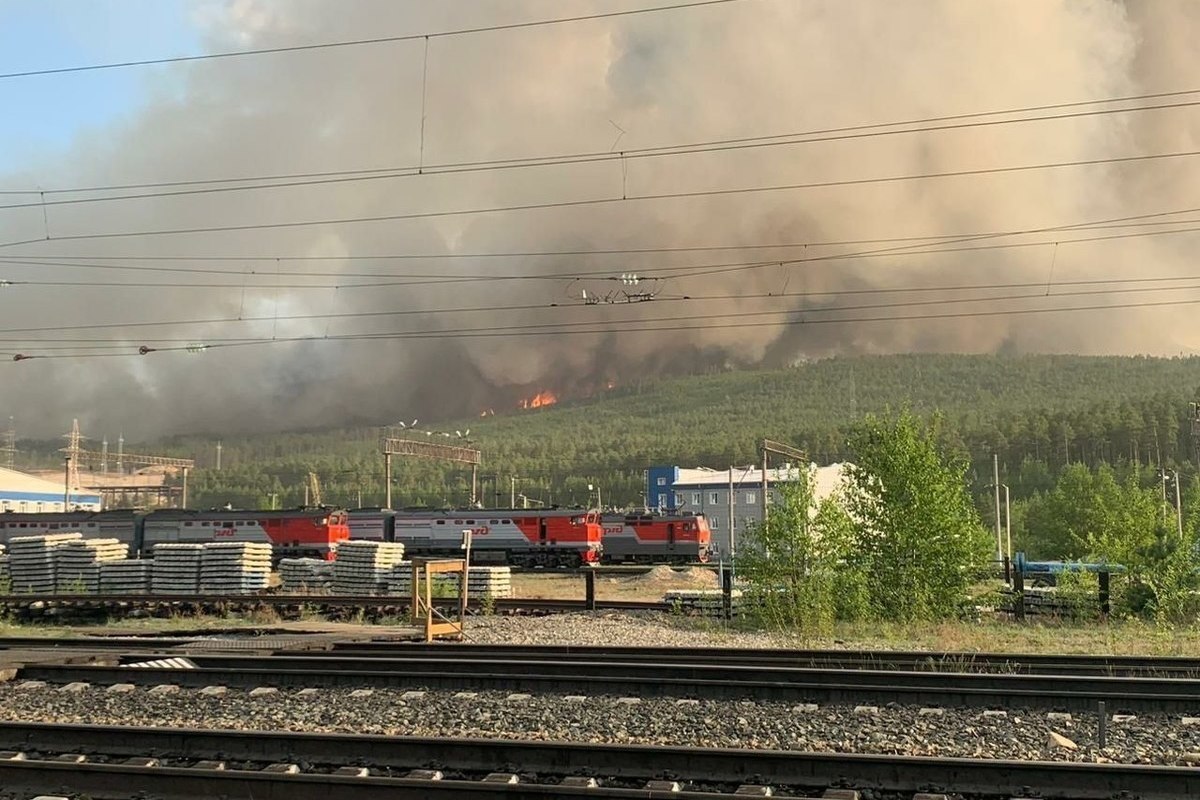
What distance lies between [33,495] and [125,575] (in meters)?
93.1

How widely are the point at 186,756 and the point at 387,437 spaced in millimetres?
53832

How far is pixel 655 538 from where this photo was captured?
6228cm

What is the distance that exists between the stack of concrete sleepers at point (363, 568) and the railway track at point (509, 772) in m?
24.4

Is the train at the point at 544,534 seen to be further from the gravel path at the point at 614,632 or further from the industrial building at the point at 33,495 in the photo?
the industrial building at the point at 33,495

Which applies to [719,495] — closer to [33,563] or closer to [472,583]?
[33,563]

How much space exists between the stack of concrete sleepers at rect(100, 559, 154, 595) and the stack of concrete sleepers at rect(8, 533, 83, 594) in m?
2.52

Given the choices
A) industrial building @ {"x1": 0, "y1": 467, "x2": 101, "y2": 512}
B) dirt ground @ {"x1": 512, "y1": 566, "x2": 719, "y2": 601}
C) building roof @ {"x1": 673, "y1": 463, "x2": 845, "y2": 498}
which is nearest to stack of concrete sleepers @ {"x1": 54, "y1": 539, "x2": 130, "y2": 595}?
dirt ground @ {"x1": 512, "y1": 566, "x2": 719, "y2": 601}

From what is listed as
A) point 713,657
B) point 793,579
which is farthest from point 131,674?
point 793,579

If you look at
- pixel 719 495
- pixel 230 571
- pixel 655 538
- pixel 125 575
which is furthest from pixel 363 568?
pixel 719 495

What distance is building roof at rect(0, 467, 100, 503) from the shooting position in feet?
370

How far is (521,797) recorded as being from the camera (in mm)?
7242

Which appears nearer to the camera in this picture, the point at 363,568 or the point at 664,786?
the point at 664,786

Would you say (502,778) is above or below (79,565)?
below

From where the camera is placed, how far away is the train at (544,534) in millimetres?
57281
